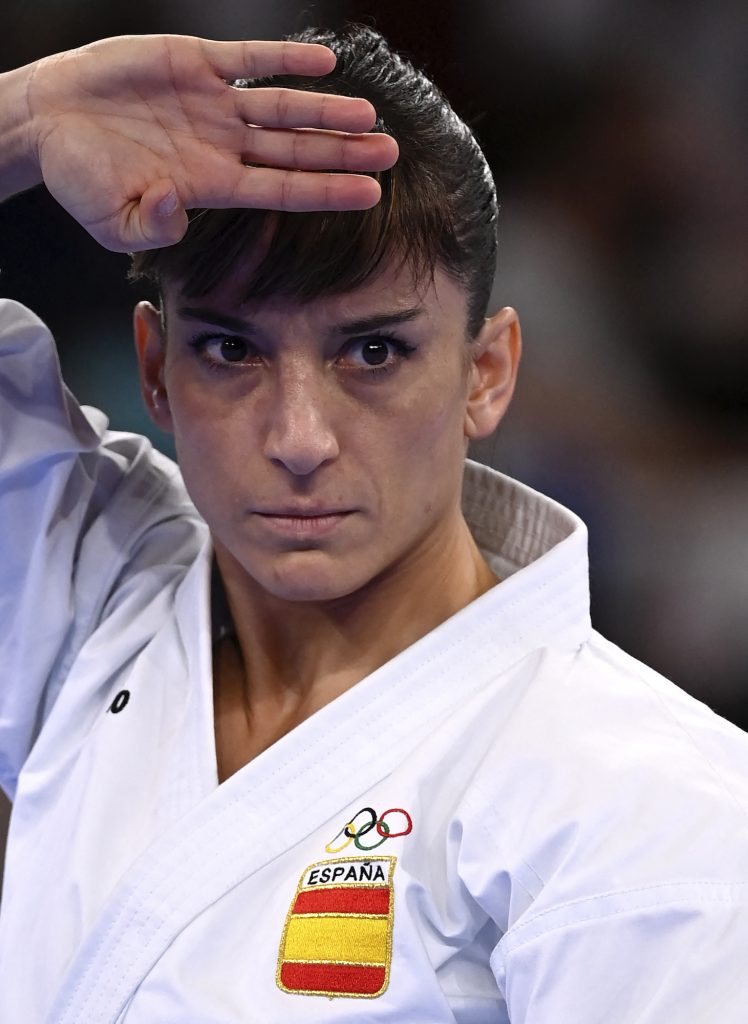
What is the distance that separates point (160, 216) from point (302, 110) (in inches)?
5.6

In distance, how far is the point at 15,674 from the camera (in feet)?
4.61

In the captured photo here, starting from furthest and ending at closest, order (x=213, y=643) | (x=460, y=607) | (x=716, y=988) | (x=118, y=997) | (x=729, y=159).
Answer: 1. (x=729, y=159)
2. (x=213, y=643)
3. (x=460, y=607)
4. (x=118, y=997)
5. (x=716, y=988)

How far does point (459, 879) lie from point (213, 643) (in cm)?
55

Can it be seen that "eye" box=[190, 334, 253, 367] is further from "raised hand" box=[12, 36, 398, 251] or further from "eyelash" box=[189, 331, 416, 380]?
"raised hand" box=[12, 36, 398, 251]

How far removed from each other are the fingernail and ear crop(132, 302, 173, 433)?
0.34 meters

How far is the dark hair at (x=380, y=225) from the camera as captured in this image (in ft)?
3.58

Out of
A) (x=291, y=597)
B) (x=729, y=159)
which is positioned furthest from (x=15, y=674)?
(x=729, y=159)

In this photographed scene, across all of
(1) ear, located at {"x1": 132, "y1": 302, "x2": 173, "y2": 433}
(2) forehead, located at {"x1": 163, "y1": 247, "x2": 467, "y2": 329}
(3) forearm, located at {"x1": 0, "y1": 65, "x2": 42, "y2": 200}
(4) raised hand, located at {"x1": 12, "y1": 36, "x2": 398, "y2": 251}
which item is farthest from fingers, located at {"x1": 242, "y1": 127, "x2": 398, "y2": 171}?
(1) ear, located at {"x1": 132, "y1": 302, "x2": 173, "y2": 433}

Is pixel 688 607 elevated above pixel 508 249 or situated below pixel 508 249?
below

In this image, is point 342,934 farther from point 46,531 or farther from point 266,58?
point 266,58

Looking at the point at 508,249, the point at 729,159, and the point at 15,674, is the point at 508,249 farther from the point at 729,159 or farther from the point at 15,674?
the point at 15,674

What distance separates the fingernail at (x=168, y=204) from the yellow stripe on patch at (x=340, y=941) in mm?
596

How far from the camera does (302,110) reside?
971 mm

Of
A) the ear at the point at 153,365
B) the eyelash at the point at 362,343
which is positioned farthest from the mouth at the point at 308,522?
the ear at the point at 153,365
